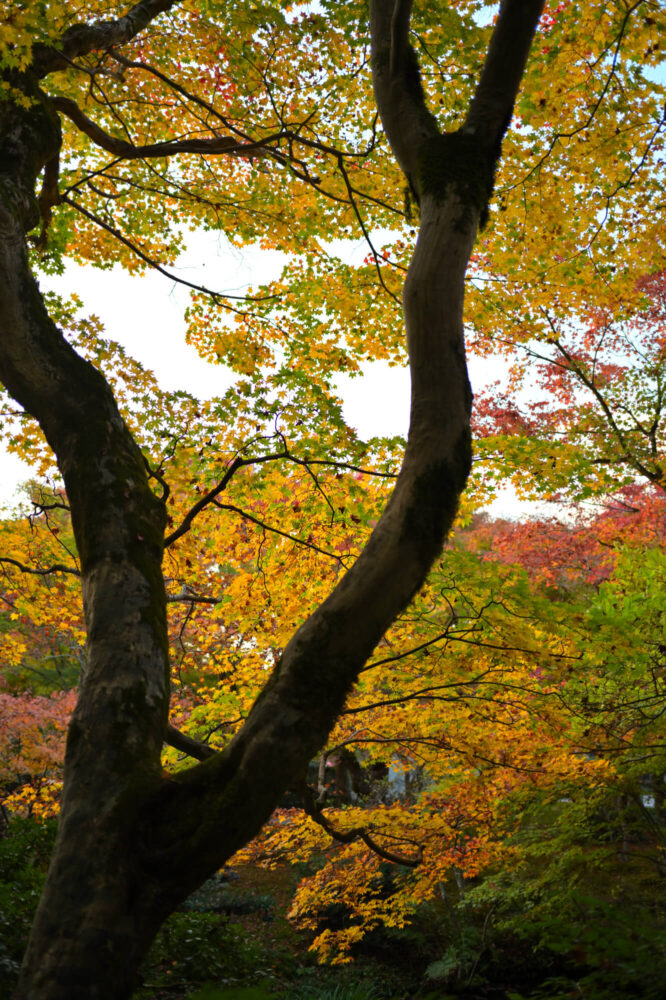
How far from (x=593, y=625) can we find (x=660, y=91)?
359 cm

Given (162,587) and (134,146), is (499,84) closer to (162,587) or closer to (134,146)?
(162,587)

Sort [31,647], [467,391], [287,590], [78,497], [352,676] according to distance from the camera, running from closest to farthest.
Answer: [352,676] < [467,391] < [78,497] < [287,590] < [31,647]

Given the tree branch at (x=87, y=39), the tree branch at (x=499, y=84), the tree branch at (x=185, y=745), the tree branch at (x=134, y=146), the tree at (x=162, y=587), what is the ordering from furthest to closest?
the tree branch at (x=134, y=146)
the tree branch at (x=87, y=39)
the tree branch at (x=185, y=745)
the tree branch at (x=499, y=84)
the tree at (x=162, y=587)

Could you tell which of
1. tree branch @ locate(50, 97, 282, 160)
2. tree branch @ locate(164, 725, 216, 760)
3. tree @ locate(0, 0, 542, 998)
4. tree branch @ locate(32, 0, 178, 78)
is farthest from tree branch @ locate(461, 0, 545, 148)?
tree branch @ locate(164, 725, 216, 760)

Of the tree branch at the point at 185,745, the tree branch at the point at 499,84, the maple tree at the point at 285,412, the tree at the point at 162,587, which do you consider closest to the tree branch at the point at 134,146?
the maple tree at the point at 285,412

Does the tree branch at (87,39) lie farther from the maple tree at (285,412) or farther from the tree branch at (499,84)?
the tree branch at (499,84)

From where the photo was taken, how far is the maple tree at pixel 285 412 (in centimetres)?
187

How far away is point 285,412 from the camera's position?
4938mm

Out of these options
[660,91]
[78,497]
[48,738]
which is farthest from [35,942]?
[48,738]

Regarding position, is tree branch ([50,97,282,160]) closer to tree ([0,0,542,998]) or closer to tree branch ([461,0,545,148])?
tree ([0,0,542,998])

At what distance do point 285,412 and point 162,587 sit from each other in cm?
272

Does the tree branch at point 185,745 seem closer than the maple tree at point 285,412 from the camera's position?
No

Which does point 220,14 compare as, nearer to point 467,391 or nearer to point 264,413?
point 264,413

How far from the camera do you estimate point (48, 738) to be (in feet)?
41.8
